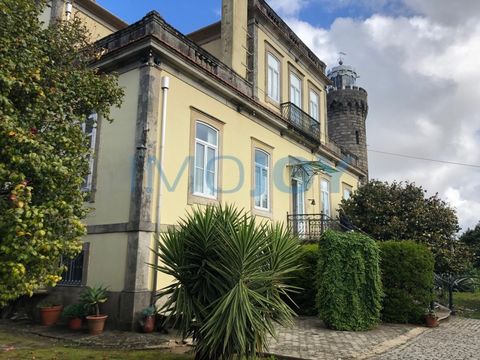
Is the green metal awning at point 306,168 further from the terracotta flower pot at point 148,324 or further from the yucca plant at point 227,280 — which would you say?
the yucca plant at point 227,280

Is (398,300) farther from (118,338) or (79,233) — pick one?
(79,233)

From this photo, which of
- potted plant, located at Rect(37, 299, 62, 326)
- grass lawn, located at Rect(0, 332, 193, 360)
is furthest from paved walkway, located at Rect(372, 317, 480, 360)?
potted plant, located at Rect(37, 299, 62, 326)

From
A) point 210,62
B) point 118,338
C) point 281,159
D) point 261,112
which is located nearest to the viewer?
point 118,338

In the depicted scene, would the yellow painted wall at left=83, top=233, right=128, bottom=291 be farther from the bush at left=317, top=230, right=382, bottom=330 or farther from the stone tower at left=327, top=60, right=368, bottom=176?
the stone tower at left=327, top=60, right=368, bottom=176

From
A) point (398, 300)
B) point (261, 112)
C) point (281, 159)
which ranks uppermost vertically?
point (261, 112)

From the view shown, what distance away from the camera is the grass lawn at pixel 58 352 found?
6.33m

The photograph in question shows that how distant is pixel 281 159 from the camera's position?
15383 mm

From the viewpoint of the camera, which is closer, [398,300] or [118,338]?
[118,338]

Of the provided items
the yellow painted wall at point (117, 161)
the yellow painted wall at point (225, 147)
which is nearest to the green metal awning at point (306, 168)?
the yellow painted wall at point (225, 147)

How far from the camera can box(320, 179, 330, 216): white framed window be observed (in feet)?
62.3

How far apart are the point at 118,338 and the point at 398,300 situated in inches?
262

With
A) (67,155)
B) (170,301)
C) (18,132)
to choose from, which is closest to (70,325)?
(170,301)

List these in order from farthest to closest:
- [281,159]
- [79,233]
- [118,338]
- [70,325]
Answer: [281,159]
[70,325]
[118,338]
[79,233]

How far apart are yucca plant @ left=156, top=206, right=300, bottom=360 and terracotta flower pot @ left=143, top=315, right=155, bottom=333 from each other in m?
2.69
